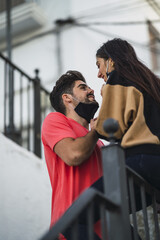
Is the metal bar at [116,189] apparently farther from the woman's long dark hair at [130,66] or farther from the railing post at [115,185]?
the woman's long dark hair at [130,66]

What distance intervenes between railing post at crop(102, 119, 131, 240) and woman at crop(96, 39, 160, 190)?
200 mm

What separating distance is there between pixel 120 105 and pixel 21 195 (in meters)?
3.59

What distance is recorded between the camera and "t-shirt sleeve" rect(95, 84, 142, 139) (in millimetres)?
2605

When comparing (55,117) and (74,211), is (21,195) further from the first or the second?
(74,211)

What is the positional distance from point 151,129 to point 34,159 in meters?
3.92

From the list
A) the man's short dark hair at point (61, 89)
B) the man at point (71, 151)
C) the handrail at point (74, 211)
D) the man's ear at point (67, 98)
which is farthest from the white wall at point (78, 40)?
the handrail at point (74, 211)

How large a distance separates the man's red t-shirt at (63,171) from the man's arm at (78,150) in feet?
0.30

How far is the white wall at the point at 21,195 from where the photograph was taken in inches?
221

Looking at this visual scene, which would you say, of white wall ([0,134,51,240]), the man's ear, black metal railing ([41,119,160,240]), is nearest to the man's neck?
the man's ear

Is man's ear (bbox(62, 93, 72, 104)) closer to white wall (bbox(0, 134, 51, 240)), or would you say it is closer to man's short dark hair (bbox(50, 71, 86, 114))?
man's short dark hair (bbox(50, 71, 86, 114))

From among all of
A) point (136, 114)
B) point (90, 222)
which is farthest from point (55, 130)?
point (90, 222)

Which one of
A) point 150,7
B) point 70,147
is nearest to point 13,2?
point 150,7

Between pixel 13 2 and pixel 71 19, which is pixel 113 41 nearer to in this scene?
pixel 71 19

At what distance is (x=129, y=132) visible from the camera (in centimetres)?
255
